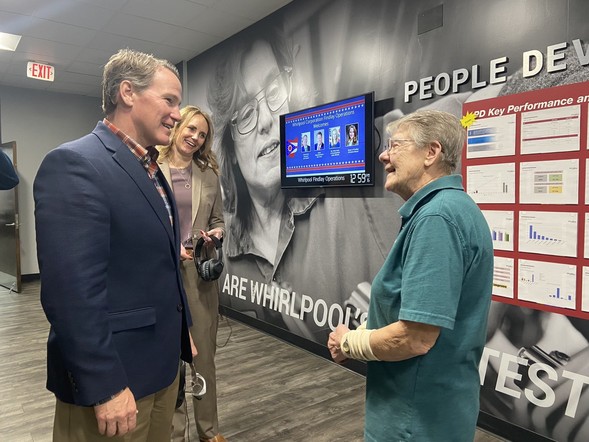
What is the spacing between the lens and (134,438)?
1.16 metres

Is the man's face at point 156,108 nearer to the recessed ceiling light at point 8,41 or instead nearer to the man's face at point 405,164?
the man's face at point 405,164

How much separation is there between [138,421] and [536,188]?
1.96 meters

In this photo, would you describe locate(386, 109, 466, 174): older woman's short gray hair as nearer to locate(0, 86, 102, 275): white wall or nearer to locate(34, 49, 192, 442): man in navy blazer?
locate(34, 49, 192, 442): man in navy blazer

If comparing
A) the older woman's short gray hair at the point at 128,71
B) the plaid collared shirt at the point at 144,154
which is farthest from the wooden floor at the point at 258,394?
the older woman's short gray hair at the point at 128,71

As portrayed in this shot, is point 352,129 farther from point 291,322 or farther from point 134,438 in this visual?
point 134,438

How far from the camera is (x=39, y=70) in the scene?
507 cm

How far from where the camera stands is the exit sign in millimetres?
5016

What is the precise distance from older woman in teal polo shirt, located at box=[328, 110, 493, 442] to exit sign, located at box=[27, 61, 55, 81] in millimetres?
5338

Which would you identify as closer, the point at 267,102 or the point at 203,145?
the point at 203,145

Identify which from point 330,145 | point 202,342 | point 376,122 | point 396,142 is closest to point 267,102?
point 330,145

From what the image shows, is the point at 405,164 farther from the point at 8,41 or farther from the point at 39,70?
the point at 39,70

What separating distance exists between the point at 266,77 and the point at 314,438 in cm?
300

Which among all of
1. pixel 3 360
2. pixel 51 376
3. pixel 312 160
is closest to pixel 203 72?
pixel 312 160

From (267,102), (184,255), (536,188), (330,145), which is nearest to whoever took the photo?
(184,255)
